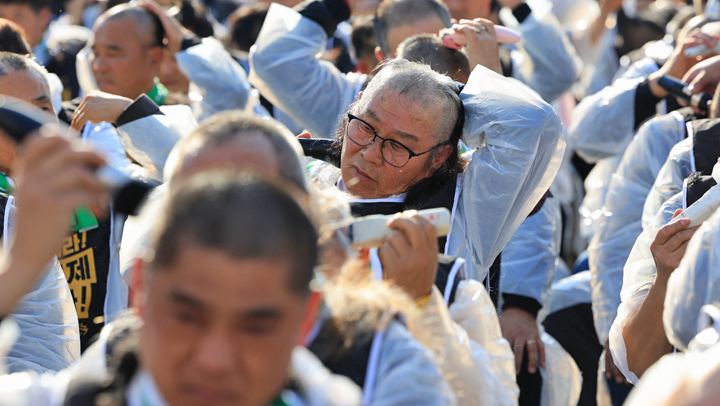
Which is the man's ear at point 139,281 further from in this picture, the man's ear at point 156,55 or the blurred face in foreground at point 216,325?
the man's ear at point 156,55

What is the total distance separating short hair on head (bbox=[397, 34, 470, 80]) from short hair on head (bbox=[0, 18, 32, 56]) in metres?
1.60

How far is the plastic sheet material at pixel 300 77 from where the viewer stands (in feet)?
12.1

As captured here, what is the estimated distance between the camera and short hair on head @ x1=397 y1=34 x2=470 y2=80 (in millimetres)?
3066

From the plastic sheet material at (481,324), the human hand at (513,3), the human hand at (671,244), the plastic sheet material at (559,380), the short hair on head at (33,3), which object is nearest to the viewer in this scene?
the plastic sheet material at (481,324)

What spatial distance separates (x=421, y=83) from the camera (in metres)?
2.50

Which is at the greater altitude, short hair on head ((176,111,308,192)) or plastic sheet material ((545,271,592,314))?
short hair on head ((176,111,308,192))

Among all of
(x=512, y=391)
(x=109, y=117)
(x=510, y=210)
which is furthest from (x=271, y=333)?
(x=109, y=117)

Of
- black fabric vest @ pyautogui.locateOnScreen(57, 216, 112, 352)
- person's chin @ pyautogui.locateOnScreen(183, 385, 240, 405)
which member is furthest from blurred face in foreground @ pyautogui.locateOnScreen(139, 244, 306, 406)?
black fabric vest @ pyautogui.locateOnScreen(57, 216, 112, 352)

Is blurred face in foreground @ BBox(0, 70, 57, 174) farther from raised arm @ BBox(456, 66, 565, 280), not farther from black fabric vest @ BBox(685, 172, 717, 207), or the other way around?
black fabric vest @ BBox(685, 172, 717, 207)

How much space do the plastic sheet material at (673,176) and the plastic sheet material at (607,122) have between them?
1.22 m

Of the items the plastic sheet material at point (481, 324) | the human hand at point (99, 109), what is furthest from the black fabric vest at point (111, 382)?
the human hand at point (99, 109)

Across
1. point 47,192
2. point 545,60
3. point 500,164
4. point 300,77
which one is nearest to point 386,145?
point 500,164

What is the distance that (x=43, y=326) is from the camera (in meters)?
2.20

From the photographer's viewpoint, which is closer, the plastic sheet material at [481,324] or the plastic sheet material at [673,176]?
the plastic sheet material at [481,324]
